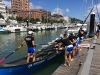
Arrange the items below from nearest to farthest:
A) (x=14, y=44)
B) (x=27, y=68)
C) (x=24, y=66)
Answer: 1. (x=24, y=66)
2. (x=27, y=68)
3. (x=14, y=44)

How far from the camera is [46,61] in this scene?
13031 millimetres

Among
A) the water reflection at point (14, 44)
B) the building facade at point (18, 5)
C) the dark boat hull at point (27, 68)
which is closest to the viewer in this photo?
the dark boat hull at point (27, 68)

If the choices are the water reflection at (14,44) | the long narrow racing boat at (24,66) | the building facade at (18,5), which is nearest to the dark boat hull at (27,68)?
the long narrow racing boat at (24,66)

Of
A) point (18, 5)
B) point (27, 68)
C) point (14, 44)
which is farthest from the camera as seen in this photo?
point (18, 5)

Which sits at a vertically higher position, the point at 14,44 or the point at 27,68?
the point at 27,68

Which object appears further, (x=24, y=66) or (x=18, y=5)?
(x=18, y=5)

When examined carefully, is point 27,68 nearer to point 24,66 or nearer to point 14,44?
point 24,66

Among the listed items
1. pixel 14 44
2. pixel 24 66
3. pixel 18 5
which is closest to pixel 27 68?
pixel 24 66

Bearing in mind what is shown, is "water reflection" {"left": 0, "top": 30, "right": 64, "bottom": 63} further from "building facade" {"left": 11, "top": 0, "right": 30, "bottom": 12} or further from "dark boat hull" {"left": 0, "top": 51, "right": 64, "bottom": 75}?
"building facade" {"left": 11, "top": 0, "right": 30, "bottom": 12}

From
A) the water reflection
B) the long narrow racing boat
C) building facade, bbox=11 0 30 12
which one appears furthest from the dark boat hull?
building facade, bbox=11 0 30 12

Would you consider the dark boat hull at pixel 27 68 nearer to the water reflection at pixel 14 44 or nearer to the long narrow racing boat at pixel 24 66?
the long narrow racing boat at pixel 24 66

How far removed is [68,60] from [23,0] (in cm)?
17749

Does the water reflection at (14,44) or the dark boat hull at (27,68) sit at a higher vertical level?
the dark boat hull at (27,68)

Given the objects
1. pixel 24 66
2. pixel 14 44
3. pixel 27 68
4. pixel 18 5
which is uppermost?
pixel 18 5
